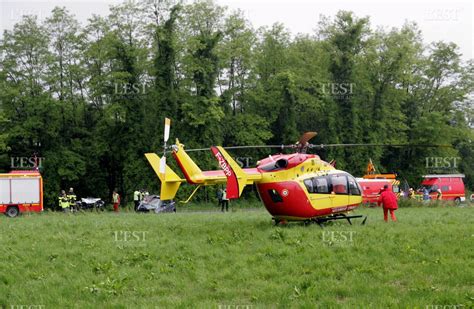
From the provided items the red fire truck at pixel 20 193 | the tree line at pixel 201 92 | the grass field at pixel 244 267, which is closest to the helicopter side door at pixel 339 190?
the grass field at pixel 244 267

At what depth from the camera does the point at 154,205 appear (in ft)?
117

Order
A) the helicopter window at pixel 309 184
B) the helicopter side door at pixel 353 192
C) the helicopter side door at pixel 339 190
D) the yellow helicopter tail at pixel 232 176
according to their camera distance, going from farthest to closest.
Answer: the helicopter side door at pixel 353 192, the helicopter side door at pixel 339 190, the helicopter window at pixel 309 184, the yellow helicopter tail at pixel 232 176

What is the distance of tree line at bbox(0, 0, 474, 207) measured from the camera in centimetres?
4734

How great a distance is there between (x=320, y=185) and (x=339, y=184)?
905 millimetres

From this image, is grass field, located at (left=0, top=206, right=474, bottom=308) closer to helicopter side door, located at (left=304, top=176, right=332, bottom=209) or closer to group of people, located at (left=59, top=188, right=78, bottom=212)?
helicopter side door, located at (left=304, top=176, right=332, bottom=209)

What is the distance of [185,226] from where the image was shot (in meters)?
20.4

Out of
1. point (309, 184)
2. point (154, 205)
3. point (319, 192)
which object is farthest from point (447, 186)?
point (309, 184)

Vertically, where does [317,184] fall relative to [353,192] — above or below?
above

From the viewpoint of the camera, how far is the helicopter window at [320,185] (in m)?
19.2

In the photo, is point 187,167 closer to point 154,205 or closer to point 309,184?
point 309,184

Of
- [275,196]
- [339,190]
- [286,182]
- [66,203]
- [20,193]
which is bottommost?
[66,203]

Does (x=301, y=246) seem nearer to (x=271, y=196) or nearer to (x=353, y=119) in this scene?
(x=271, y=196)

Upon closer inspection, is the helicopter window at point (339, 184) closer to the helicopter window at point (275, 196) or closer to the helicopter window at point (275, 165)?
the helicopter window at point (275, 165)

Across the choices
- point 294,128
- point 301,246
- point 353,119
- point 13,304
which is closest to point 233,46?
point 294,128
